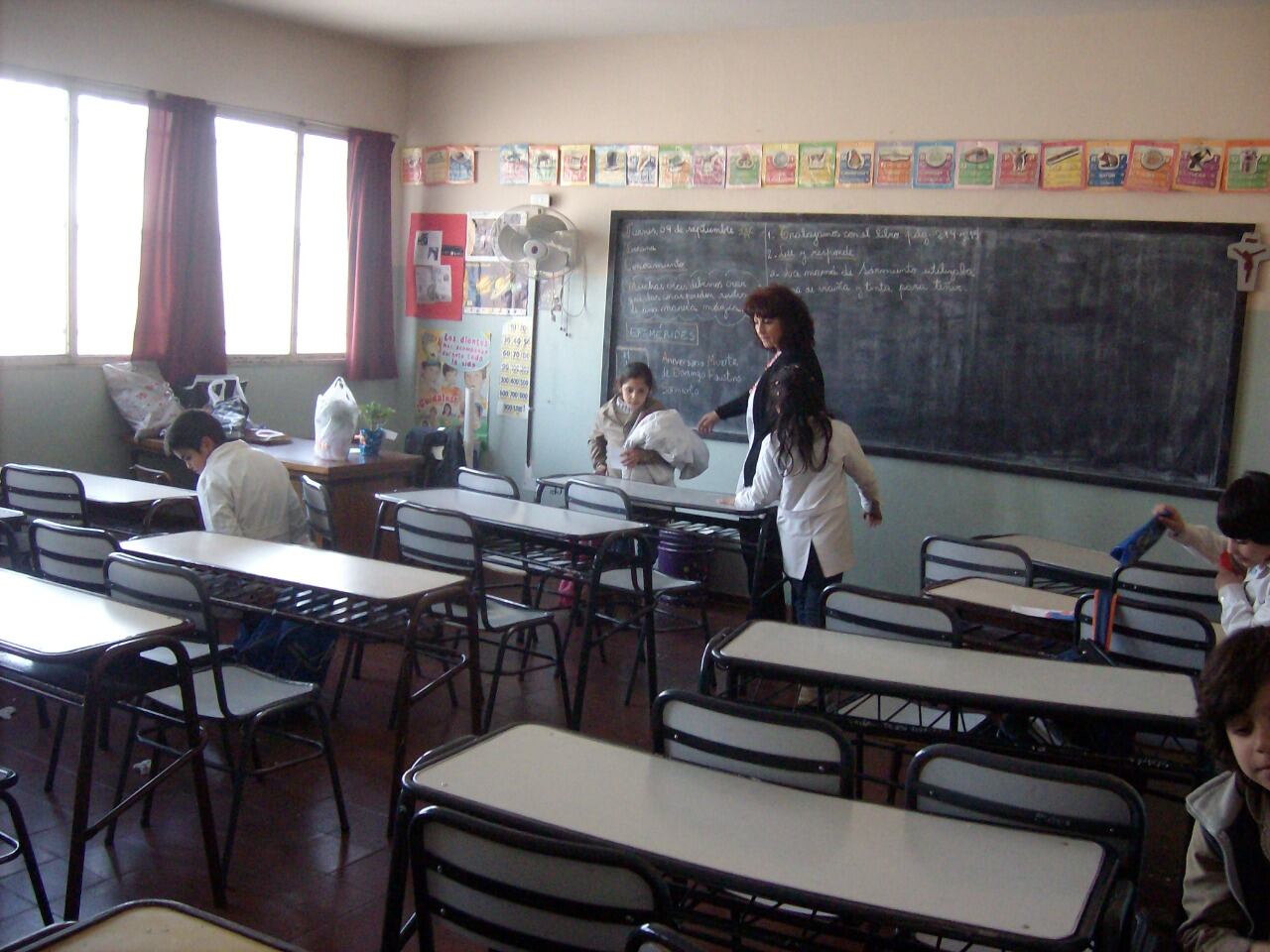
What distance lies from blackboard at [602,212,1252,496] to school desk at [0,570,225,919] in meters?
3.79

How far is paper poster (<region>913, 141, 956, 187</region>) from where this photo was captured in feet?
17.3

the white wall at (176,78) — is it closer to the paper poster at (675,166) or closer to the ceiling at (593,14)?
the ceiling at (593,14)

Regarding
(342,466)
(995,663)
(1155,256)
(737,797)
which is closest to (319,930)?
(737,797)

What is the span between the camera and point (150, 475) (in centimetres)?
569

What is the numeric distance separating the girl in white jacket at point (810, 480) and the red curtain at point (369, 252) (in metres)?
3.70

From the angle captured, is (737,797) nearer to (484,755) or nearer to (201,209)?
(484,755)

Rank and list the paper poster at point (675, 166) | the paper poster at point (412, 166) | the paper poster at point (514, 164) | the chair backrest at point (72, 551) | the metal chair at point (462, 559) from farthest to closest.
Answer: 1. the paper poster at point (412, 166)
2. the paper poster at point (514, 164)
3. the paper poster at point (675, 166)
4. the metal chair at point (462, 559)
5. the chair backrest at point (72, 551)

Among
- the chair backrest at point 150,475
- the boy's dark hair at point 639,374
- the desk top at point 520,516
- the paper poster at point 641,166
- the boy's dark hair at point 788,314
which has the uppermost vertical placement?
the paper poster at point 641,166

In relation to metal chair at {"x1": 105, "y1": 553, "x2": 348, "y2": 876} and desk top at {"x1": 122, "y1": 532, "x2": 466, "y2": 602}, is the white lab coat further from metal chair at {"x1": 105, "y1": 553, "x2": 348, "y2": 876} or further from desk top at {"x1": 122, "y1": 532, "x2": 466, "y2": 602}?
metal chair at {"x1": 105, "y1": 553, "x2": 348, "y2": 876}

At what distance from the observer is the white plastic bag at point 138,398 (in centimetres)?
567

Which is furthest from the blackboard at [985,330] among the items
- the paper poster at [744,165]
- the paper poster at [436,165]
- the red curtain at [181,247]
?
the red curtain at [181,247]

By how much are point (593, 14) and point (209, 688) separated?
4231mm

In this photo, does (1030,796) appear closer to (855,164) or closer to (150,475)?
(855,164)

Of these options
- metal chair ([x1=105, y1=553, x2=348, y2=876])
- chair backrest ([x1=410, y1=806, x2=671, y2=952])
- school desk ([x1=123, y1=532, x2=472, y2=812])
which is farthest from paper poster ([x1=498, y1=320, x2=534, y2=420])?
chair backrest ([x1=410, y1=806, x2=671, y2=952])
